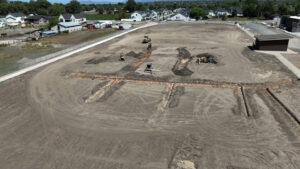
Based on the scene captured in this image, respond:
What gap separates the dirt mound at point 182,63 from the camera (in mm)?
18516

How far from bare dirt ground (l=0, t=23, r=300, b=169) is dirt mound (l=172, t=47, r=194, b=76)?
0.33ft

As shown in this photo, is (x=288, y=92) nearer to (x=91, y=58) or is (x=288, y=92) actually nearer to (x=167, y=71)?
(x=167, y=71)

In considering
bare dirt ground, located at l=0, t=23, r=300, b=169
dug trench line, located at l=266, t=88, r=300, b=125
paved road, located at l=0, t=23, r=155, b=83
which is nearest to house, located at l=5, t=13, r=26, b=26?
paved road, located at l=0, t=23, r=155, b=83

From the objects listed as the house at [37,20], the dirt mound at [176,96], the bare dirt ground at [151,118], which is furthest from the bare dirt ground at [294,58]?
the house at [37,20]

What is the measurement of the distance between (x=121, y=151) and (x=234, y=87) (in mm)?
10462

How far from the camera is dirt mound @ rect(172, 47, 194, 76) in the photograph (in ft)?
60.7

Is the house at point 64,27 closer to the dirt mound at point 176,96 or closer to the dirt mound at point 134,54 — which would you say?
the dirt mound at point 134,54

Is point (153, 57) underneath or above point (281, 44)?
underneath

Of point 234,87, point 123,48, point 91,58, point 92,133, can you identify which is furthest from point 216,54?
point 92,133

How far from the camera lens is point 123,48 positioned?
2880 cm

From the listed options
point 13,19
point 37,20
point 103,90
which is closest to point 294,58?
point 103,90

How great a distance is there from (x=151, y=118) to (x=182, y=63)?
36.8 ft

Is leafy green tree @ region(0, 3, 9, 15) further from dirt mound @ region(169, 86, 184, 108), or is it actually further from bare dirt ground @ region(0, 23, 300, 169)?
dirt mound @ region(169, 86, 184, 108)

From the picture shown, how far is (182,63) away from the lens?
70.0 ft
